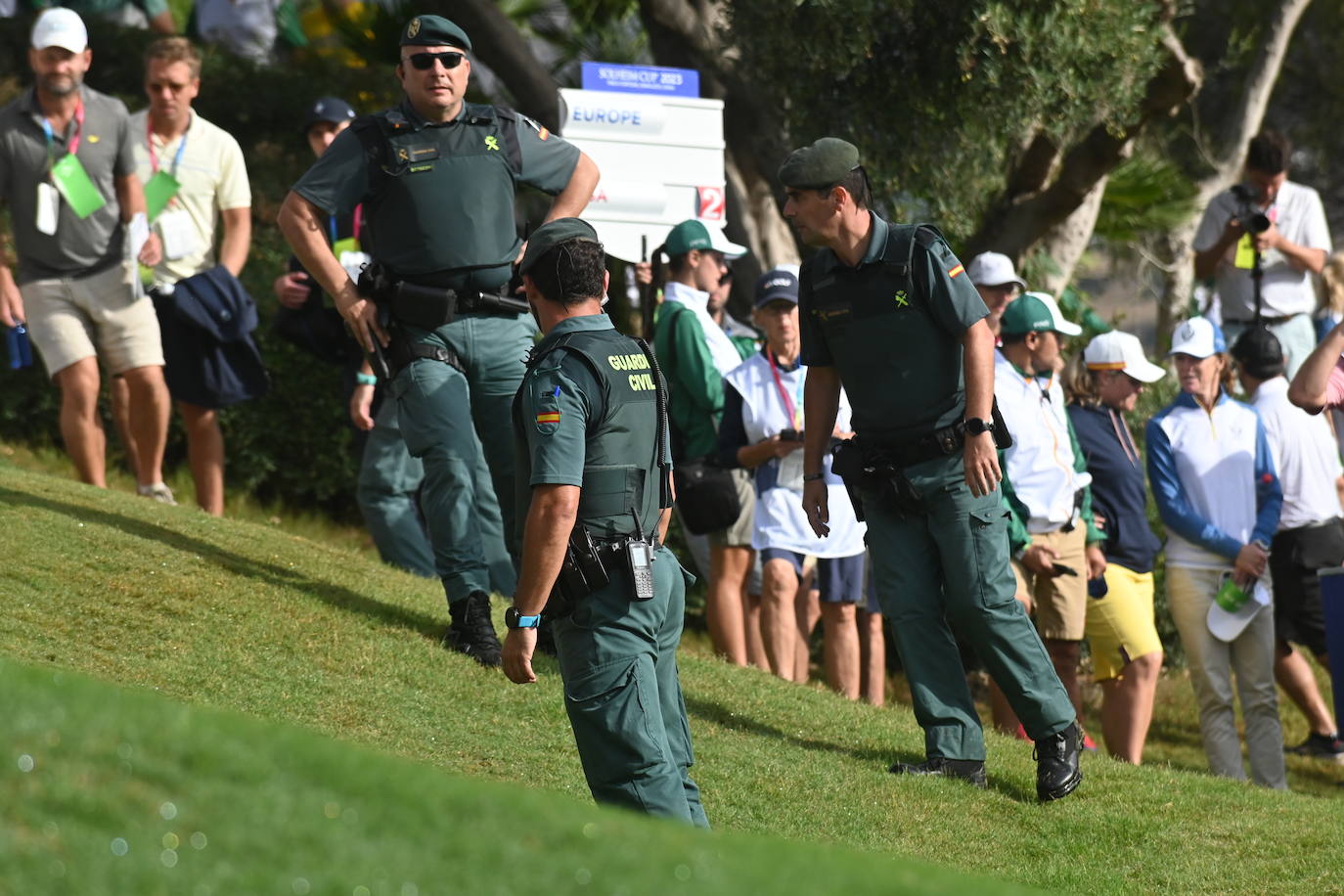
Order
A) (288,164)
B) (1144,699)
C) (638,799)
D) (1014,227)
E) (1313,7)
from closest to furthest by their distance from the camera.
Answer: (638,799) < (1144,699) < (1014,227) < (288,164) < (1313,7)

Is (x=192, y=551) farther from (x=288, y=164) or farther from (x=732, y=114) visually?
(x=288, y=164)

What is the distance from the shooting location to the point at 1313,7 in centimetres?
2283

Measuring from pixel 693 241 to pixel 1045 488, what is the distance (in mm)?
2141

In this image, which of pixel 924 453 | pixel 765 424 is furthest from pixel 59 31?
pixel 924 453

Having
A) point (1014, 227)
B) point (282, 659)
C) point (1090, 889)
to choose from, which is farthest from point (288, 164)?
point (1090, 889)

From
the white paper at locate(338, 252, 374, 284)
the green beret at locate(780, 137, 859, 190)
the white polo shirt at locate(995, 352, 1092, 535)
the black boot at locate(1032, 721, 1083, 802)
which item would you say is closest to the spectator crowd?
the white polo shirt at locate(995, 352, 1092, 535)

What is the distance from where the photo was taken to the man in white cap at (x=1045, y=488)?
8359 millimetres

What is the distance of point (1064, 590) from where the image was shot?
28.0 feet

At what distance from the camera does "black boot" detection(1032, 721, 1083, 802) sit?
6.46 m

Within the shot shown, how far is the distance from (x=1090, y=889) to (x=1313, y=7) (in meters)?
19.7

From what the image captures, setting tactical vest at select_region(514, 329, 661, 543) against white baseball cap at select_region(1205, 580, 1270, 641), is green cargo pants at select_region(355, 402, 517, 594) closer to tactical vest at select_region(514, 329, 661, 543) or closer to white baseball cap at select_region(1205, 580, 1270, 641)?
white baseball cap at select_region(1205, 580, 1270, 641)

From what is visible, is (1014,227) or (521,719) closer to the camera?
(521,719)

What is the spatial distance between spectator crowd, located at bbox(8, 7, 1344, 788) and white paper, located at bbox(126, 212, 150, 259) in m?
0.01

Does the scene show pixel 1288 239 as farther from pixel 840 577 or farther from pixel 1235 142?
pixel 1235 142
